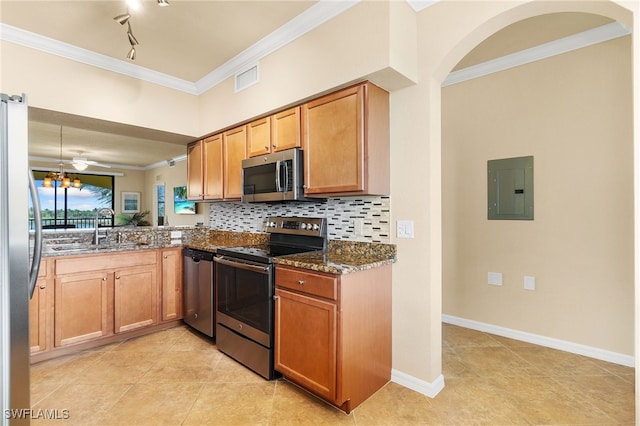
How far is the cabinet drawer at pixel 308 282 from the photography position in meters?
1.85

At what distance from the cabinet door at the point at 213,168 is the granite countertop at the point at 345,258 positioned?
4.76 feet

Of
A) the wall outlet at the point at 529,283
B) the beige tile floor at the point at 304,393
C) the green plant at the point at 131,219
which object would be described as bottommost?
the beige tile floor at the point at 304,393

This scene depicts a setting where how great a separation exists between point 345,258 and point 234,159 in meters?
1.60

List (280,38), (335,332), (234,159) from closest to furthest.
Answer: (335,332) < (280,38) < (234,159)

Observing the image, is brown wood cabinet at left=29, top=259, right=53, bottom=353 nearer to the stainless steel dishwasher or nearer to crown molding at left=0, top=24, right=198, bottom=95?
the stainless steel dishwasher

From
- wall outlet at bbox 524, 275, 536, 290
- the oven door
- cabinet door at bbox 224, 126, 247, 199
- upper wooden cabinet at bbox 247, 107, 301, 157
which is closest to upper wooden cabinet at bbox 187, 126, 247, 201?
cabinet door at bbox 224, 126, 247, 199

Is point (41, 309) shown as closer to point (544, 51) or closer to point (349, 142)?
point (349, 142)

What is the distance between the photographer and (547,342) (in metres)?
2.78

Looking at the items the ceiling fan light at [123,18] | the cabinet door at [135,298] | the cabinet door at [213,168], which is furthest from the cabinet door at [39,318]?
the ceiling fan light at [123,18]

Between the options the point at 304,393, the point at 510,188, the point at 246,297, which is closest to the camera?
the point at 304,393

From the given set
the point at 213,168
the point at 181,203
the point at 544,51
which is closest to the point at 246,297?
the point at 213,168

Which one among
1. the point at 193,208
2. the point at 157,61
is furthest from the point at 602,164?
the point at 193,208

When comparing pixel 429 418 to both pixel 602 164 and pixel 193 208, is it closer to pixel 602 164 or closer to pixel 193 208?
pixel 602 164

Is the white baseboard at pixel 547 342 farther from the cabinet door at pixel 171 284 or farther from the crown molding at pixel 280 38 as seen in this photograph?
the crown molding at pixel 280 38
